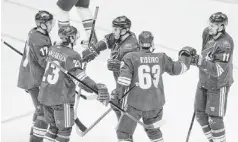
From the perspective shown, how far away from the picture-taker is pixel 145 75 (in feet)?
12.4

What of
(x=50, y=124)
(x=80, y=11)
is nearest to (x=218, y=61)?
(x=50, y=124)

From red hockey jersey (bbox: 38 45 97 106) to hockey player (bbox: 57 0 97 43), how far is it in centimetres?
113

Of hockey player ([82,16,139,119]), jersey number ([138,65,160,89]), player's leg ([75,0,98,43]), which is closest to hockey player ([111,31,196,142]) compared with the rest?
jersey number ([138,65,160,89])

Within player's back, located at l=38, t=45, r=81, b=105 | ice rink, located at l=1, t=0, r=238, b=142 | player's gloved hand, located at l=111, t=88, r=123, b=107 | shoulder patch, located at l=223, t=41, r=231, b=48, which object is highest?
shoulder patch, located at l=223, t=41, r=231, b=48

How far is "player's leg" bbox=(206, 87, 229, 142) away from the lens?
4.06m

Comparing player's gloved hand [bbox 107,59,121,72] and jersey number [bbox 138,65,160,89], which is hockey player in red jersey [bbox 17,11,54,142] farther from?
jersey number [bbox 138,65,160,89]

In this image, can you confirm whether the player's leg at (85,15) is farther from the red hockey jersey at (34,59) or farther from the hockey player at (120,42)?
the red hockey jersey at (34,59)

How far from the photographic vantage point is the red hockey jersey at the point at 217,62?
3.92 m

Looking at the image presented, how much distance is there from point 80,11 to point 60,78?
1543 millimetres

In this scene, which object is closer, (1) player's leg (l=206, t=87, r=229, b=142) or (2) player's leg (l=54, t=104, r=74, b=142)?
(2) player's leg (l=54, t=104, r=74, b=142)

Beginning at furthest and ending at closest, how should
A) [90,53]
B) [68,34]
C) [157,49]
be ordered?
[157,49], [90,53], [68,34]

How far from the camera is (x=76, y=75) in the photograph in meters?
3.80

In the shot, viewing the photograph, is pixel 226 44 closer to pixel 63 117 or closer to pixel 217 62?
pixel 217 62

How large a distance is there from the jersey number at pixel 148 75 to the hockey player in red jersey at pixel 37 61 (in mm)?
748
